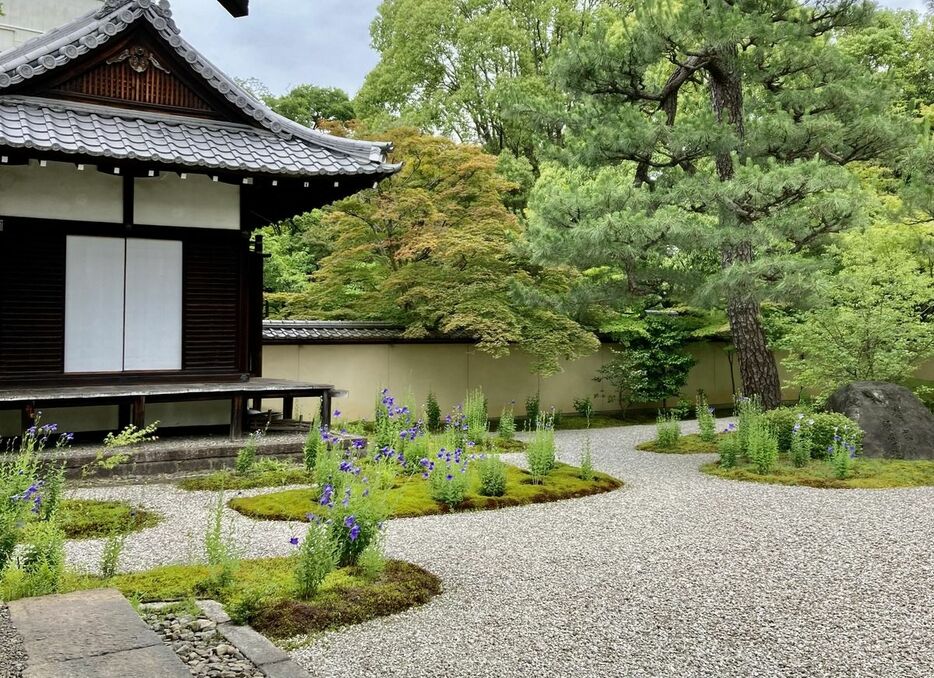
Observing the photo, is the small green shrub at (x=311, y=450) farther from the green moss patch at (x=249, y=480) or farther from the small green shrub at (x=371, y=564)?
the small green shrub at (x=371, y=564)

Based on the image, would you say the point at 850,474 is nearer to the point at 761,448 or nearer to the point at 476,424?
the point at 761,448

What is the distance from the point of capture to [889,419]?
10055 mm

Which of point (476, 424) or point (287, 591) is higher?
point (476, 424)

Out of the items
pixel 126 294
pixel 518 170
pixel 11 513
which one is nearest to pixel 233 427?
pixel 126 294

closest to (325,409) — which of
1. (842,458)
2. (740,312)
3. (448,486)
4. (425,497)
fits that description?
(425,497)

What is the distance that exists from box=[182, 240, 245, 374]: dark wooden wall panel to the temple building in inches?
0.7

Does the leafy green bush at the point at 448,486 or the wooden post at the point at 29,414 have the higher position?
the wooden post at the point at 29,414

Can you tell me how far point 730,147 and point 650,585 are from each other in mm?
7020

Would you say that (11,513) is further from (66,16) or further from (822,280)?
(66,16)

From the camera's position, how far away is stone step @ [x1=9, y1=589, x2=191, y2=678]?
2740mm

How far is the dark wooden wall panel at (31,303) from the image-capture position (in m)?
8.63

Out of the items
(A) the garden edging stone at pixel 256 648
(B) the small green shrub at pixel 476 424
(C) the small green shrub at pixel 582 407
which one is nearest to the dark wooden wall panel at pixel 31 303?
(B) the small green shrub at pixel 476 424

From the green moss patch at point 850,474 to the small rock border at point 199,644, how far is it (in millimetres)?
6775

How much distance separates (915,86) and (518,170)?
10.3 metres
